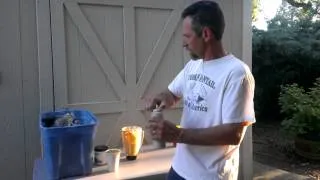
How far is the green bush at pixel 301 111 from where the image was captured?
6027mm

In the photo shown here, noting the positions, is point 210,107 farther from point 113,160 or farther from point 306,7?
point 306,7

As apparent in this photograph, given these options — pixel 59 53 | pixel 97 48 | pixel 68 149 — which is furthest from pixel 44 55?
pixel 68 149

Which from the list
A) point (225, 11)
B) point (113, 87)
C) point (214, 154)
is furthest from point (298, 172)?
point (214, 154)

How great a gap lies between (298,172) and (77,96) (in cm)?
372

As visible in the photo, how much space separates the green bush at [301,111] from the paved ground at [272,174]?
3.42ft

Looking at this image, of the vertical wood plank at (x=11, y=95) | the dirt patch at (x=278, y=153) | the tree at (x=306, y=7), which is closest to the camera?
the vertical wood plank at (x=11, y=95)

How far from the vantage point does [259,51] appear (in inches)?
314

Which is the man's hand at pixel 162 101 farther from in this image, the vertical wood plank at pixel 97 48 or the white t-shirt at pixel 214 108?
the vertical wood plank at pixel 97 48

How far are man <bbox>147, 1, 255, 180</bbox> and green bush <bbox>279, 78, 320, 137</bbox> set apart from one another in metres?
4.56

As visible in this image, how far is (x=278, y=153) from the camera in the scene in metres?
6.68

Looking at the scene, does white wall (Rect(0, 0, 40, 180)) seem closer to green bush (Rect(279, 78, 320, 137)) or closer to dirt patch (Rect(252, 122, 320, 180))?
dirt patch (Rect(252, 122, 320, 180))

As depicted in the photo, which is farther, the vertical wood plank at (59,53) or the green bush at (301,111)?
the green bush at (301,111)

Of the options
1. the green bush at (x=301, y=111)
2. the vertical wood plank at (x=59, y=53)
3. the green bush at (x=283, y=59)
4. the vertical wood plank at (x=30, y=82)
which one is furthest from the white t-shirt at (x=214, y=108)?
the green bush at (x=283, y=59)

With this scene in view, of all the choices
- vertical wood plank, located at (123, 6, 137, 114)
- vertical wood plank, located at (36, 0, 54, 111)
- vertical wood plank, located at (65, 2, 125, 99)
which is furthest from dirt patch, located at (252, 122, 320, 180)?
vertical wood plank, located at (36, 0, 54, 111)
